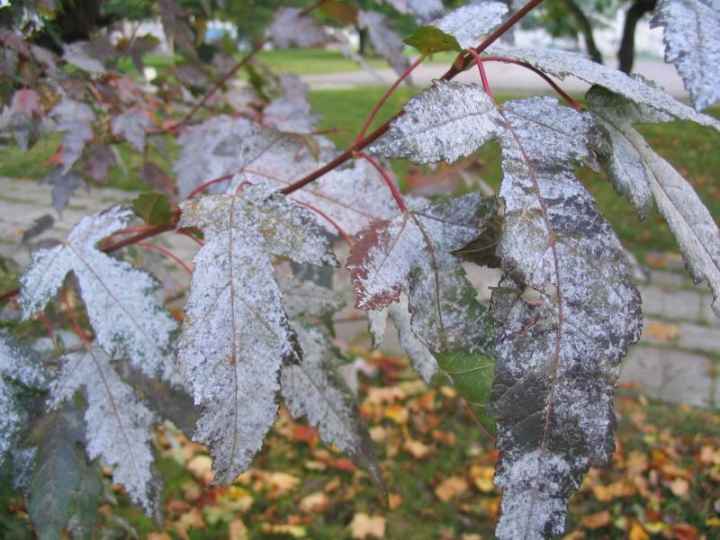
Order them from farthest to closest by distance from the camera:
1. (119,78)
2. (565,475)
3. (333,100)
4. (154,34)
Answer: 1. (333,100)
2. (154,34)
3. (119,78)
4. (565,475)

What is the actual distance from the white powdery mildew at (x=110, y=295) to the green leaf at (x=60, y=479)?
0.20m

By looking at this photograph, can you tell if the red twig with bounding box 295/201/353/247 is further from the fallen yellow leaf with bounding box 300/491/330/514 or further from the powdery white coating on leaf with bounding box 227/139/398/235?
the fallen yellow leaf with bounding box 300/491/330/514

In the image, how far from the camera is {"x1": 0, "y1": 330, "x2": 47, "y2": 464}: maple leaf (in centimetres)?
71

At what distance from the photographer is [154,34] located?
1.63 meters

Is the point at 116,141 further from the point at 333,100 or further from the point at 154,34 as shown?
the point at 333,100

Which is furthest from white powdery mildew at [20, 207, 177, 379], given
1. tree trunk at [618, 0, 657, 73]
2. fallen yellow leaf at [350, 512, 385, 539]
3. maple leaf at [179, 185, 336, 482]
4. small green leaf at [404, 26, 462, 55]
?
tree trunk at [618, 0, 657, 73]

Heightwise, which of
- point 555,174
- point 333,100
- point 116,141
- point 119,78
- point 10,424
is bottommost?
point 333,100

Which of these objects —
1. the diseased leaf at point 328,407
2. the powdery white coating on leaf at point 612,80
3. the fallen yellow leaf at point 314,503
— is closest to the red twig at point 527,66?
the powdery white coating on leaf at point 612,80

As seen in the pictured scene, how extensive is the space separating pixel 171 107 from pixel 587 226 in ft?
4.74

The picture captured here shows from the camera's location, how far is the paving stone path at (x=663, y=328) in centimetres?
276

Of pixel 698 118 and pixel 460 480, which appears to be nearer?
pixel 698 118

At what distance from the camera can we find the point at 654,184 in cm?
57

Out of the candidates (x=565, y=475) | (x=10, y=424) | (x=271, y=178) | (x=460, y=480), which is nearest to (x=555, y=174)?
(x=565, y=475)

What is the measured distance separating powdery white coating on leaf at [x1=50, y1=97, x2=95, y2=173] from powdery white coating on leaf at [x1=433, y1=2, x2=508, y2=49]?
81 cm
